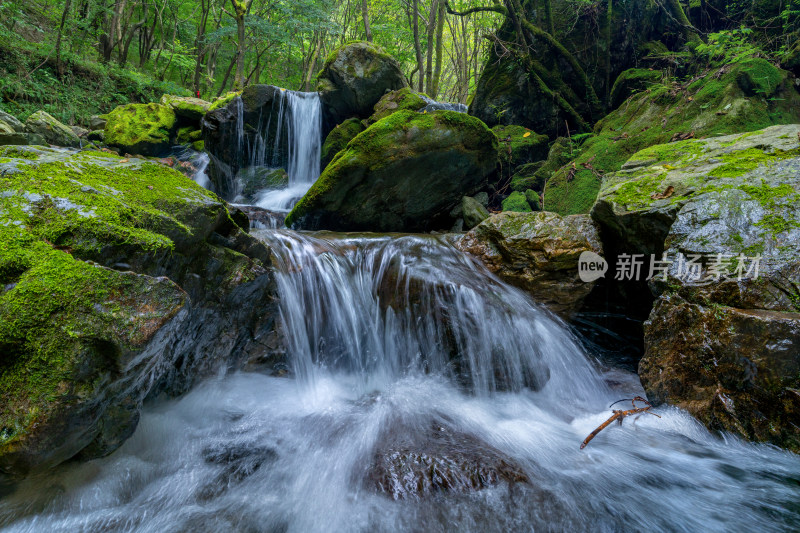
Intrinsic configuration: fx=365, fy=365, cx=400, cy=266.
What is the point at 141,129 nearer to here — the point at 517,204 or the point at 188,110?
the point at 188,110

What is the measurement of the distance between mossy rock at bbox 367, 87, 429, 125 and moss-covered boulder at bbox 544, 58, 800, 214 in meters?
4.40

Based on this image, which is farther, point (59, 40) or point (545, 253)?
point (59, 40)

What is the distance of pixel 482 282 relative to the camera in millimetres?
4703

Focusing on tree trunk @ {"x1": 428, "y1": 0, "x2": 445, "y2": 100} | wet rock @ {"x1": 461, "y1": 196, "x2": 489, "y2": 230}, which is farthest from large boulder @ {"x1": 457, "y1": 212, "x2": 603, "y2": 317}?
tree trunk @ {"x1": 428, "y1": 0, "x2": 445, "y2": 100}

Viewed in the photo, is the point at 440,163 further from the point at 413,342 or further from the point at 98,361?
the point at 98,361

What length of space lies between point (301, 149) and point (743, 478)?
11.0 metres

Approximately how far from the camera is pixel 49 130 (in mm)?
8609

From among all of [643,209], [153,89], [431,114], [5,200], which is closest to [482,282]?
[643,209]

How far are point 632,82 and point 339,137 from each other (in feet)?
23.8

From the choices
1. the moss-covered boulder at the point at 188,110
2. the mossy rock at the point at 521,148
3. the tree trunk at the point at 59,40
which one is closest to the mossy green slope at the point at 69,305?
the mossy rock at the point at 521,148

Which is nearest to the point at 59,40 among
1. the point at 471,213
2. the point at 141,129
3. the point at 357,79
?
the point at 141,129

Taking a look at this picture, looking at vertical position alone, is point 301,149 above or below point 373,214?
above

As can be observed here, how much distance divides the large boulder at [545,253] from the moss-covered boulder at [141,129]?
35.1 ft

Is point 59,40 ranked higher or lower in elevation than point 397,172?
higher
